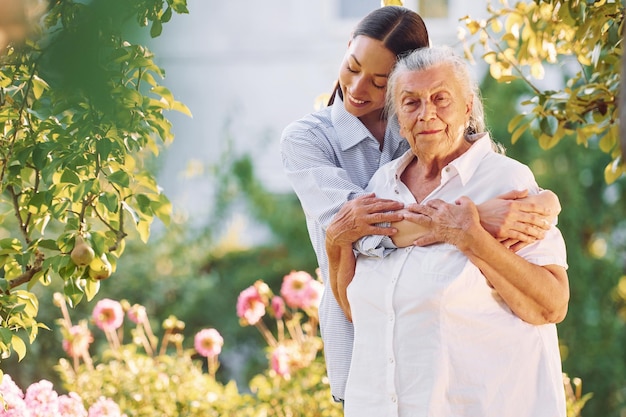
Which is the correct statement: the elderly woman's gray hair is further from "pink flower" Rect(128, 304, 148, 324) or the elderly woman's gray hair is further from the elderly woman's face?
"pink flower" Rect(128, 304, 148, 324)

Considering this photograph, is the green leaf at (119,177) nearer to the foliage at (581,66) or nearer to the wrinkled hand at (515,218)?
the wrinkled hand at (515,218)

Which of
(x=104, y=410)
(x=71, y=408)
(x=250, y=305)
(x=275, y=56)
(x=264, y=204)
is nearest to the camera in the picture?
(x=71, y=408)

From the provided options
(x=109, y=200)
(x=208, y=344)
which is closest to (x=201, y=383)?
(x=208, y=344)

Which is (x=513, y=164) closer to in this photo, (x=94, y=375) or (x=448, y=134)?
(x=448, y=134)

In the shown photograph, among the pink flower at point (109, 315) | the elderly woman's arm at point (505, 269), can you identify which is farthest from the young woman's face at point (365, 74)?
the pink flower at point (109, 315)

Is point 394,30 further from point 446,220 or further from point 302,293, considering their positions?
point 302,293

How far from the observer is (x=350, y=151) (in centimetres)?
227

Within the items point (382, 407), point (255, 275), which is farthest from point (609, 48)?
point (255, 275)

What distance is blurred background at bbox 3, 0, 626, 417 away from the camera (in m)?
6.00

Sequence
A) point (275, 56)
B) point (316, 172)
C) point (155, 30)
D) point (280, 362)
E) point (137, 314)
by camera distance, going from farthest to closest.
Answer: point (275, 56) < point (137, 314) < point (280, 362) < point (316, 172) < point (155, 30)

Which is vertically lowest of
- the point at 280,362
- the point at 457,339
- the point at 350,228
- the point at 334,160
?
the point at 280,362

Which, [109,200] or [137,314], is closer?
[109,200]

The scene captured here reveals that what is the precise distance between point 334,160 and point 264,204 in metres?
4.65

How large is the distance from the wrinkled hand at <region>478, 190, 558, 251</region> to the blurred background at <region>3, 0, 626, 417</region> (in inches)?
125
